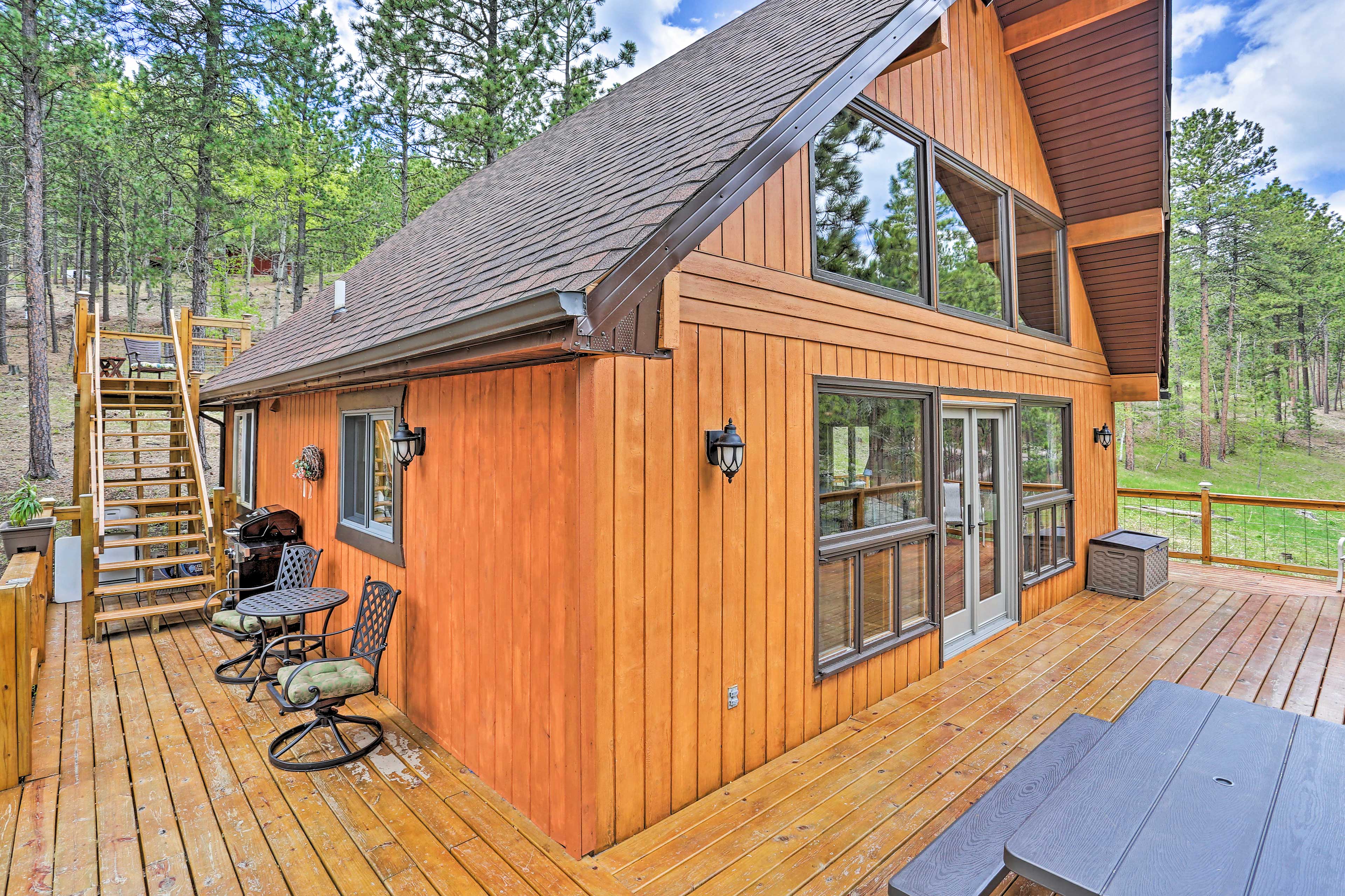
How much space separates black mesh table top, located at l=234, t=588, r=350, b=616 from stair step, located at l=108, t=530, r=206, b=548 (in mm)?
2064

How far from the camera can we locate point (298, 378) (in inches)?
179

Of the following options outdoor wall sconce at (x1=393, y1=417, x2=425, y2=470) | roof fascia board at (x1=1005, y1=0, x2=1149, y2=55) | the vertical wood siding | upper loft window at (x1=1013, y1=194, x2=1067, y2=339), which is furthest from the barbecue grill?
roof fascia board at (x1=1005, y1=0, x2=1149, y2=55)

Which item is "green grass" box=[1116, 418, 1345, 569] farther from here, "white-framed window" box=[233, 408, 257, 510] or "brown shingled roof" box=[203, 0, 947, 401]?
"white-framed window" box=[233, 408, 257, 510]

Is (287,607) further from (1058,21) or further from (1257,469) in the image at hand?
(1257,469)

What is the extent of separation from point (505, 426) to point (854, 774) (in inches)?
97.5

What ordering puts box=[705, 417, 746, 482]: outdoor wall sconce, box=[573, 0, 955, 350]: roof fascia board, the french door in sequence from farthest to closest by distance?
the french door, box=[705, 417, 746, 482]: outdoor wall sconce, box=[573, 0, 955, 350]: roof fascia board

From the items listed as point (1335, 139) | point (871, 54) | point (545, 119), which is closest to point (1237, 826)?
point (871, 54)

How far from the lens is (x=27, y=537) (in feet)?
18.7

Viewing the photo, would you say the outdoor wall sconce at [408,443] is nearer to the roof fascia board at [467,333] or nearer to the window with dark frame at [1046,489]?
the roof fascia board at [467,333]

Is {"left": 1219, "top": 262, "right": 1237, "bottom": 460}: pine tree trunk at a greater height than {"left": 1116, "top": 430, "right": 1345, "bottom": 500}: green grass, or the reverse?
{"left": 1219, "top": 262, "right": 1237, "bottom": 460}: pine tree trunk

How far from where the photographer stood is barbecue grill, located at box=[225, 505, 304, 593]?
5.36m

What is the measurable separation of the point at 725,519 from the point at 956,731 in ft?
6.54

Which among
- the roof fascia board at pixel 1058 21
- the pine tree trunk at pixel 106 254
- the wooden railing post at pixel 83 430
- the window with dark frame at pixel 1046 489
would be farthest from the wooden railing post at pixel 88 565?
the pine tree trunk at pixel 106 254

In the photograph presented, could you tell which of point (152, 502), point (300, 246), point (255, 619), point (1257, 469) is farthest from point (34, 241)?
point (1257, 469)
